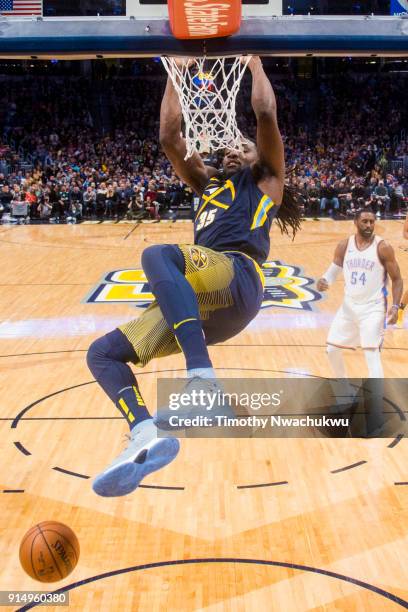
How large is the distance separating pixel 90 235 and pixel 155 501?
14.1 m

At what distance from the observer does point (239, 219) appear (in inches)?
138

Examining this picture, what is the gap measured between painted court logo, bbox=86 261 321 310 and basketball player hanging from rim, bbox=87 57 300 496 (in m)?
7.41

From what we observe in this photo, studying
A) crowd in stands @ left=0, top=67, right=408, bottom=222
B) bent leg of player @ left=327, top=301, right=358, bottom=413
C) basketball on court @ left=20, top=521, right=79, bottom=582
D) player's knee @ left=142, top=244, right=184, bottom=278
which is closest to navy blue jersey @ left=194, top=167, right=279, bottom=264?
player's knee @ left=142, top=244, right=184, bottom=278

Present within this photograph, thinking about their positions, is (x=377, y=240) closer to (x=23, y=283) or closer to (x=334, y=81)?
(x=23, y=283)

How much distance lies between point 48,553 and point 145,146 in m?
23.1

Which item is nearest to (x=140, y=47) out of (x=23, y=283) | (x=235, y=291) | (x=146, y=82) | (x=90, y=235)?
(x=235, y=291)

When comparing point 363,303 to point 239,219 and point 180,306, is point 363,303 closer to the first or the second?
point 239,219

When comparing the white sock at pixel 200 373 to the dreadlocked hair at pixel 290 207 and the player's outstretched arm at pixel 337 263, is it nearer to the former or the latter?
the dreadlocked hair at pixel 290 207

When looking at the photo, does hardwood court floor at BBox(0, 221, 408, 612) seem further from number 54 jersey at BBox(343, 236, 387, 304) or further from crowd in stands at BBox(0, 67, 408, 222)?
crowd in stands at BBox(0, 67, 408, 222)

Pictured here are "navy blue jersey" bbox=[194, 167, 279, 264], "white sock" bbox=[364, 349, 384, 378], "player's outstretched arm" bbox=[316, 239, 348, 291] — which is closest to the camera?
"navy blue jersey" bbox=[194, 167, 279, 264]

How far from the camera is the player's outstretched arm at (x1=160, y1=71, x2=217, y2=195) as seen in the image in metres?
3.73

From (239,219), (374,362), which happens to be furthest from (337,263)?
(239,219)

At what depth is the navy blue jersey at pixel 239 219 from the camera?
11.5ft

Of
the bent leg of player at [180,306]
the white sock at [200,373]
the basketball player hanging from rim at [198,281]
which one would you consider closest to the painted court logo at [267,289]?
the basketball player hanging from rim at [198,281]
